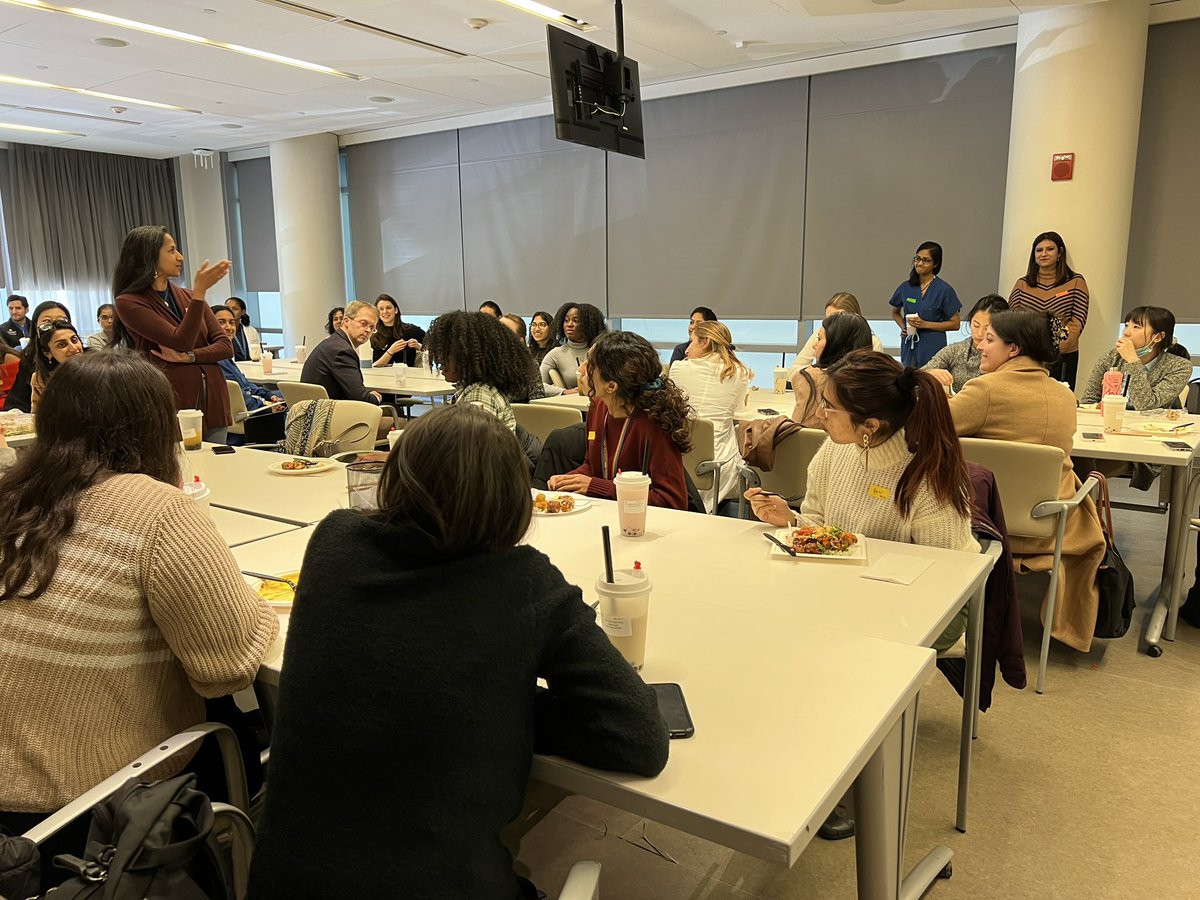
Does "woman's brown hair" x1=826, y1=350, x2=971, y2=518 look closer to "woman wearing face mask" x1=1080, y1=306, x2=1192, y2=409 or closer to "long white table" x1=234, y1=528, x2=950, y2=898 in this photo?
"long white table" x1=234, y1=528, x2=950, y2=898

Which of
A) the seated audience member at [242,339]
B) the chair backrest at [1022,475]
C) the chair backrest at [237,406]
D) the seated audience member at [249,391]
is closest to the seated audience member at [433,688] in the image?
the chair backrest at [1022,475]

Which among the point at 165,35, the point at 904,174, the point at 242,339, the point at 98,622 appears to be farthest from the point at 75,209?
the point at 98,622

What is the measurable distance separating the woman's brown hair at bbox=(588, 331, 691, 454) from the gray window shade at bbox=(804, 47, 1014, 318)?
4.67 m

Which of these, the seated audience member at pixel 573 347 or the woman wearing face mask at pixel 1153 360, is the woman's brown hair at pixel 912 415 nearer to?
the woman wearing face mask at pixel 1153 360

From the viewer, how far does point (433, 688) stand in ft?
3.38

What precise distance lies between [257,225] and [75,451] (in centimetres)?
1026

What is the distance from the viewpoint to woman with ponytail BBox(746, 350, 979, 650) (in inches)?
79.0

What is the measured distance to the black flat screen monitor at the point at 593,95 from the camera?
452 cm

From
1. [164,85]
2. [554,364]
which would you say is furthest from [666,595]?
[164,85]

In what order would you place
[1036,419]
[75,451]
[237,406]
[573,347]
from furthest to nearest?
[573,347] < [237,406] < [1036,419] < [75,451]

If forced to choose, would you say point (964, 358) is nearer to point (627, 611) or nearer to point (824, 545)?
point (824, 545)

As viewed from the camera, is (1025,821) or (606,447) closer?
(1025,821)

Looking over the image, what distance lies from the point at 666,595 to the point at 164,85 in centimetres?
722

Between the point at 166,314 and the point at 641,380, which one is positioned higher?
the point at 166,314
